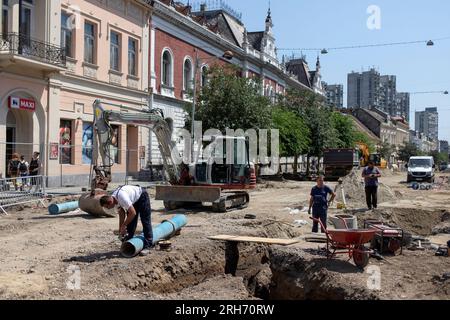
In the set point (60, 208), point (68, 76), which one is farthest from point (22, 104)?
point (60, 208)

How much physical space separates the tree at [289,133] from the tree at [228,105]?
13.2ft

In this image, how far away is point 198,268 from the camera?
1003 cm

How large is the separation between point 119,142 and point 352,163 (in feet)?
56.0

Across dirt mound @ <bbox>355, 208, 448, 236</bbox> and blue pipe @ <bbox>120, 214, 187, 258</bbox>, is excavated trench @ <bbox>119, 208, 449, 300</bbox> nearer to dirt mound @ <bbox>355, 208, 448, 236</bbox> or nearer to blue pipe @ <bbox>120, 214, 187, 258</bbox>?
blue pipe @ <bbox>120, 214, 187, 258</bbox>

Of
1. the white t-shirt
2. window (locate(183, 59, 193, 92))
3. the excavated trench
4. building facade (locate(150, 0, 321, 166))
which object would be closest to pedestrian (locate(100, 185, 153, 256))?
the white t-shirt

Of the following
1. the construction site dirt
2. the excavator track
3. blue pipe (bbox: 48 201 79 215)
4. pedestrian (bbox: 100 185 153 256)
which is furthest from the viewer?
the excavator track

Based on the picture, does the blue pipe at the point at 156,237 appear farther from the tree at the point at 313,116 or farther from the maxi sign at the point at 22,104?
the tree at the point at 313,116

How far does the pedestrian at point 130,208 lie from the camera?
8.92m

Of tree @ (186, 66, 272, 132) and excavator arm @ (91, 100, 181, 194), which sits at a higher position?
tree @ (186, 66, 272, 132)

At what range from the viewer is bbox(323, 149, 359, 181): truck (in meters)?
37.4

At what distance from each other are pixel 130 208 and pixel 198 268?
6.57 feet

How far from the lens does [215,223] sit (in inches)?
553

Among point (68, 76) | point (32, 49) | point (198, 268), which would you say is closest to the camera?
point (198, 268)

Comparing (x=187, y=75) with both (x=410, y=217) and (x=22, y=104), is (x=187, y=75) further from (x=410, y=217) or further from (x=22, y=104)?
(x=410, y=217)
